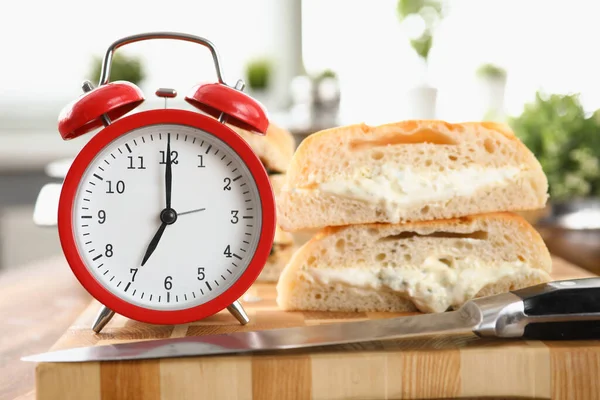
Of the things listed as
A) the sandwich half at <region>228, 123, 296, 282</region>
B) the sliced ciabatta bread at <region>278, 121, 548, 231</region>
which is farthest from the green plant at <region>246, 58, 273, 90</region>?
the sliced ciabatta bread at <region>278, 121, 548, 231</region>

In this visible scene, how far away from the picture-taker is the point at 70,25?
17.6 feet

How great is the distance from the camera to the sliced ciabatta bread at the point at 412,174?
156 centimetres

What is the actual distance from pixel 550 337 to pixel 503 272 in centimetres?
29

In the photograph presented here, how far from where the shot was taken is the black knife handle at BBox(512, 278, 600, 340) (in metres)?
1.26

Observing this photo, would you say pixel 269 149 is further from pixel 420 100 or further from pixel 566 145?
pixel 420 100

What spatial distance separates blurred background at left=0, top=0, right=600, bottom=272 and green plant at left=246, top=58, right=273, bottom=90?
0.01m

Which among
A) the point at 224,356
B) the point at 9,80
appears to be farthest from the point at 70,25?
the point at 224,356

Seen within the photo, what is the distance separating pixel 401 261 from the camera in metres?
1.56

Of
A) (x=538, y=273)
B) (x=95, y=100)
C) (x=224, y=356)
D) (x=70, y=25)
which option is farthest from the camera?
(x=70, y=25)

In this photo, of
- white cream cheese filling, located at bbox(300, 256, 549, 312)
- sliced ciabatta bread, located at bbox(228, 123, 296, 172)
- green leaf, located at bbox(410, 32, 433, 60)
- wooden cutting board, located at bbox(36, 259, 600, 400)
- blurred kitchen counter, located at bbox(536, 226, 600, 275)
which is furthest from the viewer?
green leaf, located at bbox(410, 32, 433, 60)

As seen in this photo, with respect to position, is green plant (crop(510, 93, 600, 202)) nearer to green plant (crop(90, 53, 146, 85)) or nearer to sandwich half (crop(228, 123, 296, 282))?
sandwich half (crop(228, 123, 296, 282))

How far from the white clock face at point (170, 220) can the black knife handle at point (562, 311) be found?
0.53 meters

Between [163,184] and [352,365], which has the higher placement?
[163,184]

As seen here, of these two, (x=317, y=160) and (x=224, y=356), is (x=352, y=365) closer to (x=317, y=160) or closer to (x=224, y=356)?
(x=224, y=356)
